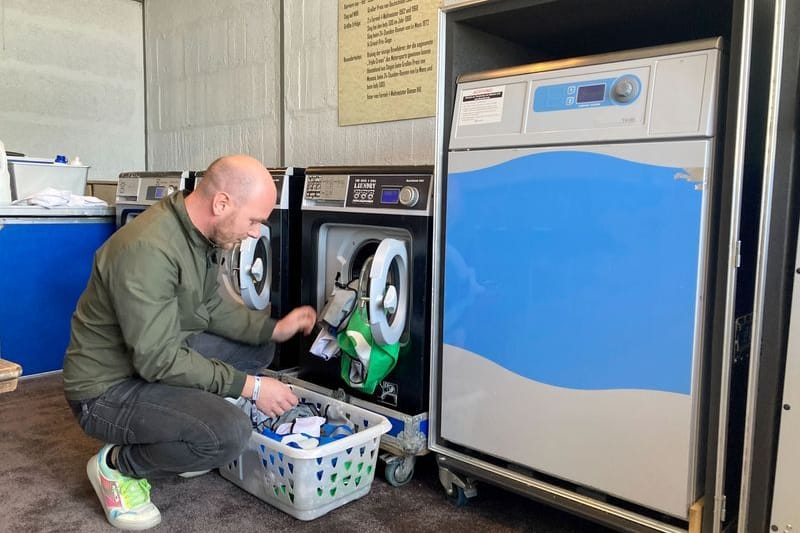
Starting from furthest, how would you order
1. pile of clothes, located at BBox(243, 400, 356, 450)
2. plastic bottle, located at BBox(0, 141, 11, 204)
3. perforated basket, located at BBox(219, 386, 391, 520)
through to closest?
plastic bottle, located at BBox(0, 141, 11, 204)
pile of clothes, located at BBox(243, 400, 356, 450)
perforated basket, located at BBox(219, 386, 391, 520)

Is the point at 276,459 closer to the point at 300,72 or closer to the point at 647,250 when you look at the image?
the point at 647,250

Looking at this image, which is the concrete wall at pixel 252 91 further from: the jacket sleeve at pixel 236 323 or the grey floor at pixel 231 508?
the grey floor at pixel 231 508

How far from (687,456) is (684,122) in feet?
2.66

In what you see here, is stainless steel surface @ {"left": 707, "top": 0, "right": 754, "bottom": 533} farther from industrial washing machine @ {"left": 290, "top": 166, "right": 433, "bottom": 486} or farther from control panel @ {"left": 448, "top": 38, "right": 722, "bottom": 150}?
industrial washing machine @ {"left": 290, "top": 166, "right": 433, "bottom": 486}

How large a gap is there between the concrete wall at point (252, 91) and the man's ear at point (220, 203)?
149cm

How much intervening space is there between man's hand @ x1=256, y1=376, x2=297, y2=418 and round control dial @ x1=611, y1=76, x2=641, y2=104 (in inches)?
48.7

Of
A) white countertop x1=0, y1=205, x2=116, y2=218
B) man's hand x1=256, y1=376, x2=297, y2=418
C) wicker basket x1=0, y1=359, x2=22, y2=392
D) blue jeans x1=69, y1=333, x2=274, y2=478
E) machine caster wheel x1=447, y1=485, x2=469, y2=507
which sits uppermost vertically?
white countertop x1=0, y1=205, x2=116, y2=218

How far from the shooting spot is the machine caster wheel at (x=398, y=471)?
2.27 meters

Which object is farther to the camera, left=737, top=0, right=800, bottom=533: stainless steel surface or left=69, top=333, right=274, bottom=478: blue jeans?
left=69, top=333, right=274, bottom=478: blue jeans

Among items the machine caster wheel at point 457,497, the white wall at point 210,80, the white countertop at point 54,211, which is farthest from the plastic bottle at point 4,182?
the machine caster wheel at point 457,497

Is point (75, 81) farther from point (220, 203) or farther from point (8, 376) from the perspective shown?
point (8, 376)

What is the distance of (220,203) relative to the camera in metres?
1.88

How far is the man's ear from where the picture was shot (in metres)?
1.88

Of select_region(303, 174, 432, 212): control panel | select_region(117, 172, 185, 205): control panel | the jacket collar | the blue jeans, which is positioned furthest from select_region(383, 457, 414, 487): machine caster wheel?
select_region(117, 172, 185, 205): control panel
